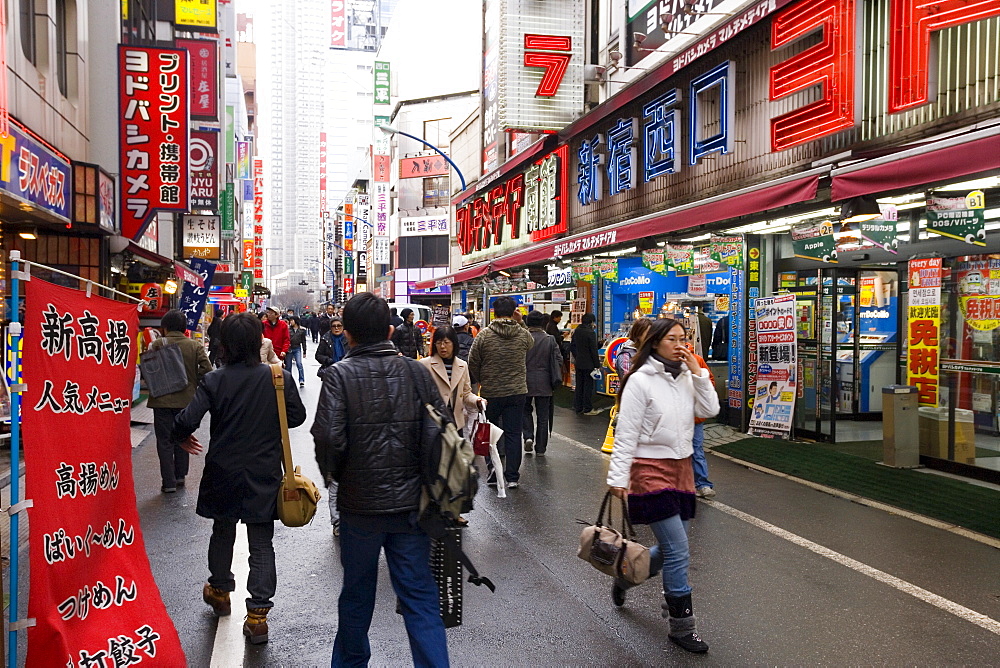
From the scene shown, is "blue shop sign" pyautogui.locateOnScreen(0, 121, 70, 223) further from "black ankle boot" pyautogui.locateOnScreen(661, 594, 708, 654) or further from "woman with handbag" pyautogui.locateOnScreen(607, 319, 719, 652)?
"black ankle boot" pyautogui.locateOnScreen(661, 594, 708, 654)

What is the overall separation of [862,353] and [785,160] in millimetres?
3347

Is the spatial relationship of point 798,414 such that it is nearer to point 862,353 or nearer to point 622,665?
point 862,353

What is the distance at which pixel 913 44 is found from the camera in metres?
8.03

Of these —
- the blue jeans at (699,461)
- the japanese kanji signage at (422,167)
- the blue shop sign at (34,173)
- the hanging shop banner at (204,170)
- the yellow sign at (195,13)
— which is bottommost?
the blue jeans at (699,461)

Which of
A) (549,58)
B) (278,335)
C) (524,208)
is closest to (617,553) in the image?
(549,58)

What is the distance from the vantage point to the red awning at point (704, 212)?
8961mm

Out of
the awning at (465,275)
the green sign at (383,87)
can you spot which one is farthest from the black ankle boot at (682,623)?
the green sign at (383,87)

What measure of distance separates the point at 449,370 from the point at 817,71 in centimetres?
544

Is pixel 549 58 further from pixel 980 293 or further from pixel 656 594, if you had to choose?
pixel 656 594

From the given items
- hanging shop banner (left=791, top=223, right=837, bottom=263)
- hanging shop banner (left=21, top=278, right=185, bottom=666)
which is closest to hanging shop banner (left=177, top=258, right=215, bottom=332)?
hanging shop banner (left=791, top=223, right=837, bottom=263)

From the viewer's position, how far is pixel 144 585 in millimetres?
4148

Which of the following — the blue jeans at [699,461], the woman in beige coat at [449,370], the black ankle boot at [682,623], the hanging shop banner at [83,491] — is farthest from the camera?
the blue jeans at [699,461]

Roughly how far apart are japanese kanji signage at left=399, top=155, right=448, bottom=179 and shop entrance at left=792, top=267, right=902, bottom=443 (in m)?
48.5

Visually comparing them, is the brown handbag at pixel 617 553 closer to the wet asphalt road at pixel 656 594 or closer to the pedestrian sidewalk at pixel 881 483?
the wet asphalt road at pixel 656 594
